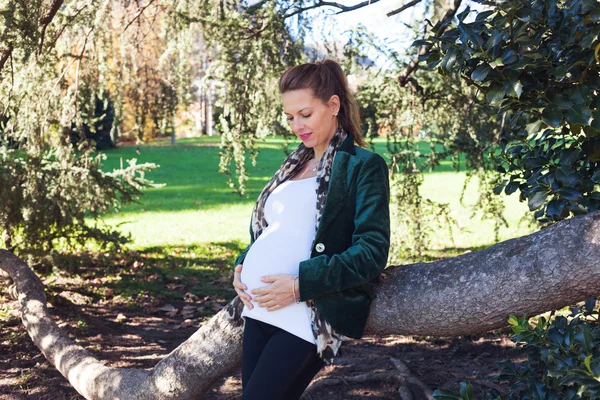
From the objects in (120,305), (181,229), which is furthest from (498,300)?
(181,229)

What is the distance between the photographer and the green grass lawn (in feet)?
32.1

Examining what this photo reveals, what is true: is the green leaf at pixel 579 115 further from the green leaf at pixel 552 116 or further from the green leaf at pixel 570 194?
the green leaf at pixel 570 194

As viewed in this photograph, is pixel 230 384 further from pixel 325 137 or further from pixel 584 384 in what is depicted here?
pixel 584 384

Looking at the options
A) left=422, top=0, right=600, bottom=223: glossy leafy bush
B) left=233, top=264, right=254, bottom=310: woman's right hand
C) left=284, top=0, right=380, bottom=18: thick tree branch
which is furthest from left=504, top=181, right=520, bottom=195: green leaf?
left=284, top=0, right=380, bottom=18: thick tree branch

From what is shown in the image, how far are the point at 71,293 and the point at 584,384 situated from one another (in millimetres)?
5558

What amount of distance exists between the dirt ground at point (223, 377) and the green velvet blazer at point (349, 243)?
5.74ft

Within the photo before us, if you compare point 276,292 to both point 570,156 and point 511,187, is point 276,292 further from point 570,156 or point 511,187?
point 570,156

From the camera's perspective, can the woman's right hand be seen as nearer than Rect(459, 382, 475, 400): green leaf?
No

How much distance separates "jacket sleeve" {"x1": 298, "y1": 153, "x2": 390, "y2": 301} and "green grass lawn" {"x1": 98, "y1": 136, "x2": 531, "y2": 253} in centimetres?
301

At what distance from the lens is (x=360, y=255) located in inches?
87.1

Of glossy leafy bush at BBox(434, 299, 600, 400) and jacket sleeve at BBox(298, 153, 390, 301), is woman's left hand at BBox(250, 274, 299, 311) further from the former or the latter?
glossy leafy bush at BBox(434, 299, 600, 400)

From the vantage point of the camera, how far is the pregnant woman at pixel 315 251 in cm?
226

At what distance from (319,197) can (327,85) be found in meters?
0.44

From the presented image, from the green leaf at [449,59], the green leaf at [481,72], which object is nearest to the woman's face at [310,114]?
the green leaf at [449,59]
